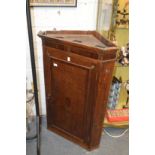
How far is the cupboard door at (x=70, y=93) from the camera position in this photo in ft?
5.40

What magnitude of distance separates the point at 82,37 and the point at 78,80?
368mm

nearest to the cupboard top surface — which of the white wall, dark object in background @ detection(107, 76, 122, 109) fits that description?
the white wall

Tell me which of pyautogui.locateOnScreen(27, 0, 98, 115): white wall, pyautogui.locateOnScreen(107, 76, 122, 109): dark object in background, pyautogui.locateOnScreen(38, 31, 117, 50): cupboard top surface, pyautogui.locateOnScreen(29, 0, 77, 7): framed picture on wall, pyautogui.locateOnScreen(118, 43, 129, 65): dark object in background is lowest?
pyautogui.locateOnScreen(107, 76, 122, 109): dark object in background

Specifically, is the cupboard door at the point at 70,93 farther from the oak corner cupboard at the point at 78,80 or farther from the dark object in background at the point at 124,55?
the dark object in background at the point at 124,55

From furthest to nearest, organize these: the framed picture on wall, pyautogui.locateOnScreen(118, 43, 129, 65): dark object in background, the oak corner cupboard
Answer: pyautogui.locateOnScreen(118, 43, 129, 65): dark object in background
the framed picture on wall
the oak corner cupboard

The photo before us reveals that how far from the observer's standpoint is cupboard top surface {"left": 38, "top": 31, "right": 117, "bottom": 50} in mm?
1580

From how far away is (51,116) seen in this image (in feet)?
6.68

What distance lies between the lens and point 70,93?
5.88 feet

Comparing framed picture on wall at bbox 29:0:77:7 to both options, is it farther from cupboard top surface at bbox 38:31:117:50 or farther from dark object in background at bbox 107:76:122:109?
dark object in background at bbox 107:76:122:109

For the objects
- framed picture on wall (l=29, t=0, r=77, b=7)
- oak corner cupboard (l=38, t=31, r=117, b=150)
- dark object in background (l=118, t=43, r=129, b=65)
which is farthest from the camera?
dark object in background (l=118, t=43, r=129, b=65)

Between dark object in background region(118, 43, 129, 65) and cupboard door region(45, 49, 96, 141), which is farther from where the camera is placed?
dark object in background region(118, 43, 129, 65)

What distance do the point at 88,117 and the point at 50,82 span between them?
440 millimetres
